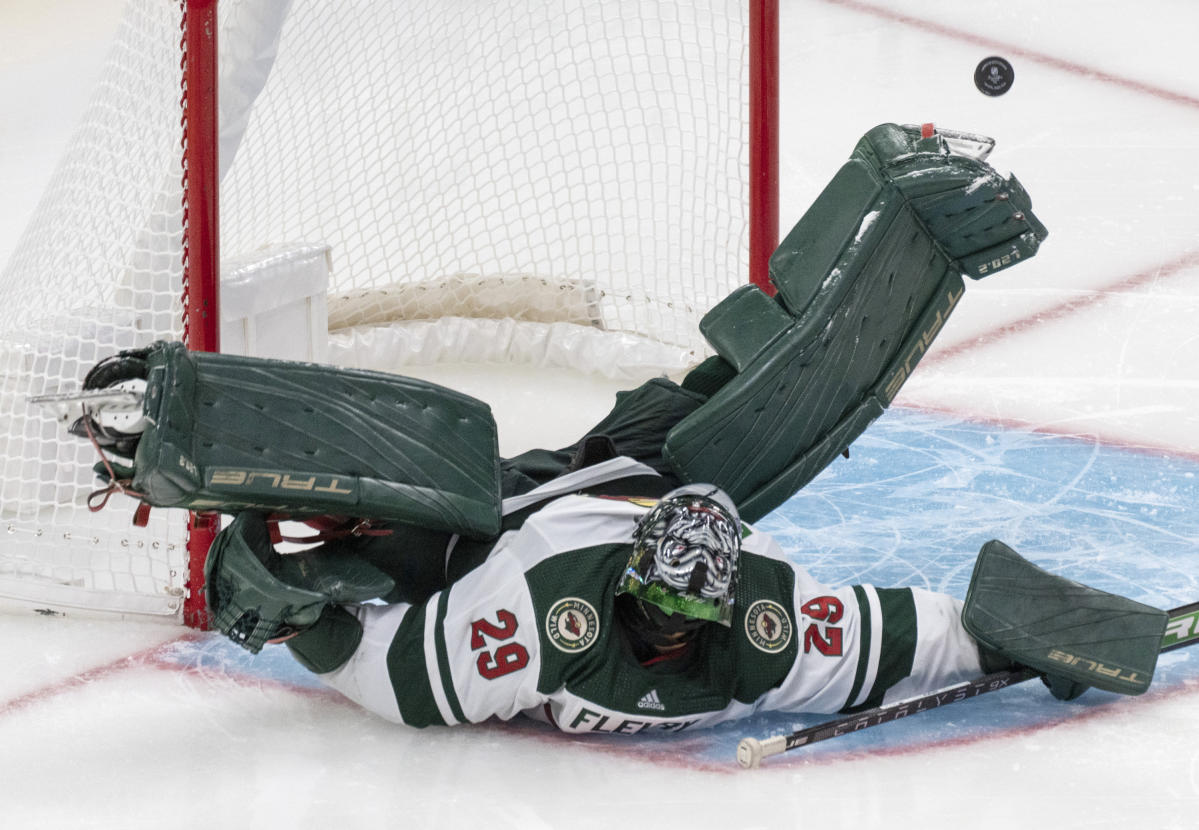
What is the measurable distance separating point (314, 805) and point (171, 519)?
76 centimetres

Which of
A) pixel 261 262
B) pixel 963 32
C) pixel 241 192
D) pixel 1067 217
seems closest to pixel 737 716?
pixel 261 262

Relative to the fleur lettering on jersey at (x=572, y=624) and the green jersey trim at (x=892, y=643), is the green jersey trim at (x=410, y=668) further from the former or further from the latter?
the green jersey trim at (x=892, y=643)

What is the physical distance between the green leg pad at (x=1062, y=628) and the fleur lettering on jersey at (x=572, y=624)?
0.49 m

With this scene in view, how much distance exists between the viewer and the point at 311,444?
2.13 m

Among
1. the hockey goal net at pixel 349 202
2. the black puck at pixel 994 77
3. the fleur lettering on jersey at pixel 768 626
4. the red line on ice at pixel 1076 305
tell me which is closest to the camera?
the fleur lettering on jersey at pixel 768 626

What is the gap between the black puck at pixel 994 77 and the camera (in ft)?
14.9

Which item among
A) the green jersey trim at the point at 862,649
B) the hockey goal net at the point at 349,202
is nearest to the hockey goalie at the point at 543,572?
the green jersey trim at the point at 862,649

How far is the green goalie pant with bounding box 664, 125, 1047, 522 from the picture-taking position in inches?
95.7

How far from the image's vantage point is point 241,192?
131 inches

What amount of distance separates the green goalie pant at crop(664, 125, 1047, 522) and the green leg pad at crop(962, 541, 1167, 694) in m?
0.37

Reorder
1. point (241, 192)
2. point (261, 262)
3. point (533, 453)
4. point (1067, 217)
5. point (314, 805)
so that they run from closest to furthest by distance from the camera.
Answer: point (314, 805) → point (533, 453) → point (261, 262) → point (241, 192) → point (1067, 217)

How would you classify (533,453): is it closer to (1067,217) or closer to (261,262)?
(261,262)

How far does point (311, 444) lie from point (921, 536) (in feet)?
3.91

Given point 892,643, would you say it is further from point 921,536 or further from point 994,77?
point 994,77
